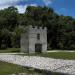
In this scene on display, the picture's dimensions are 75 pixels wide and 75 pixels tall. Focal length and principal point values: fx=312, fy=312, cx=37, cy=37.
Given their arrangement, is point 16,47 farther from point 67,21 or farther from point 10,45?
point 67,21

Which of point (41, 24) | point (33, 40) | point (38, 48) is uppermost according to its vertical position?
point (41, 24)

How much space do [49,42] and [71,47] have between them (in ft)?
18.1

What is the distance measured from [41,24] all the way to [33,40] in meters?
17.5

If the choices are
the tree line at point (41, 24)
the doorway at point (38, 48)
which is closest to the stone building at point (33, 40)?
the doorway at point (38, 48)

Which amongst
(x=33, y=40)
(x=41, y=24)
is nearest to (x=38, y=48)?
(x=33, y=40)

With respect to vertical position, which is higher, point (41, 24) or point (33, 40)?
point (41, 24)

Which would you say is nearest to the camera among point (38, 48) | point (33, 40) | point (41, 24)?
point (33, 40)

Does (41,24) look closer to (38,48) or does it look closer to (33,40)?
(38,48)

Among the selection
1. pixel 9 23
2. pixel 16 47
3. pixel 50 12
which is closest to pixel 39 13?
pixel 50 12

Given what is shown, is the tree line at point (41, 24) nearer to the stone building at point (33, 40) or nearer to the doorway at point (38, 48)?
the stone building at point (33, 40)

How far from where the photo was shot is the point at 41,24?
7662cm

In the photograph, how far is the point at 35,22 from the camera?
78125 millimetres

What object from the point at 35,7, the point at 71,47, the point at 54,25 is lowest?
the point at 71,47

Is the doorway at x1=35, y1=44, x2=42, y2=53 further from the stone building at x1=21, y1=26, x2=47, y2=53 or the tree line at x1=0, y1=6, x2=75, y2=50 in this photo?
the tree line at x1=0, y1=6, x2=75, y2=50
